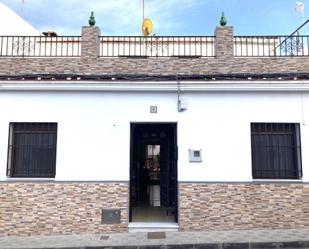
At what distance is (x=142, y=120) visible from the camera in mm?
9273

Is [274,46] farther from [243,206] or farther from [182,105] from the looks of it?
[243,206]

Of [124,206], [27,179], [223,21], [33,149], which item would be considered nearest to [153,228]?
[124,206]

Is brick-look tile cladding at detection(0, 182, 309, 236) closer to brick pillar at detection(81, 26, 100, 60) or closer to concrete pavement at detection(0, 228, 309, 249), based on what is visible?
concrete pavement at detection(0, 228, 309, 249)

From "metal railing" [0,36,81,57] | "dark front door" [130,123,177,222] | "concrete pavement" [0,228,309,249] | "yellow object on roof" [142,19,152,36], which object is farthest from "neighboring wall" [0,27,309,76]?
"concrete pavement" [0,228,309,249]

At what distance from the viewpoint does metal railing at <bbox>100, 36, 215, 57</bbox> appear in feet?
40.1

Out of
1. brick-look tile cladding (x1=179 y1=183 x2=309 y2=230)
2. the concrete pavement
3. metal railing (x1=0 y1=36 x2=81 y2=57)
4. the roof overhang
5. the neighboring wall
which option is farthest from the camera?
metal railing (x1=0 y1=36 x2=81 y2=57)

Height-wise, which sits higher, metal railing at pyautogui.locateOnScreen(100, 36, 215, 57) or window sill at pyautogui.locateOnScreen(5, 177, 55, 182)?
metal railing at pyautogui.locateOnScreen(100, 36, 215, 57)

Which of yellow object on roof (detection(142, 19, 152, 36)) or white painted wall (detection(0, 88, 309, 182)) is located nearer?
white painted wall (detection(0, 88, 309, 182))

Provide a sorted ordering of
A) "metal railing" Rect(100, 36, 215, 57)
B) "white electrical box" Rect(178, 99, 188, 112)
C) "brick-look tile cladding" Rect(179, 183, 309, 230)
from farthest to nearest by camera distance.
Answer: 1. "metal railing" Rect(100, 36, 215, 57)
2. "white electrical box" Rect(178, 99, 188, 112)
3. "brick-look tile cladding" Rect(179, 183, 309, 230)

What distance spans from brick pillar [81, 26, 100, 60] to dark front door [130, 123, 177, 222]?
2841mm

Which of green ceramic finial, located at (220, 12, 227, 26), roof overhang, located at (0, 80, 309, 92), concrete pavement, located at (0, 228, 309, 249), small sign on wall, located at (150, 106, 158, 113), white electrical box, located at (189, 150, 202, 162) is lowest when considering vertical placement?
concrete pavement, located at (0, 228, 309, 249)

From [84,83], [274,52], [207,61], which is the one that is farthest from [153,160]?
[274,52]

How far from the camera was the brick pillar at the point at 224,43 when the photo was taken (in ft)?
38.1

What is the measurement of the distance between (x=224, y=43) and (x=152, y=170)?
535cm
